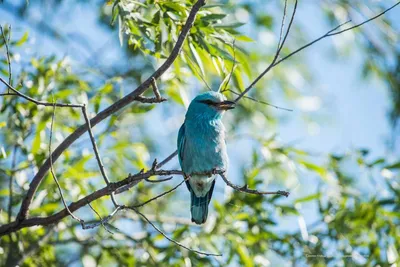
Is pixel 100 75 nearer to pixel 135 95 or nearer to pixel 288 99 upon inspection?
pixel 288 99

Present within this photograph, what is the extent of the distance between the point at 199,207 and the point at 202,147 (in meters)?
0.37

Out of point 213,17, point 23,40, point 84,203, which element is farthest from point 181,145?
point 23,40

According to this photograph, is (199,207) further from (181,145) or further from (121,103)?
(121,103)

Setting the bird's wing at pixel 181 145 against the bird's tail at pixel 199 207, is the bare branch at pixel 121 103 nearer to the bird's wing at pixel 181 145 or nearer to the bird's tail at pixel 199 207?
the bird's wing at pixel 181 145

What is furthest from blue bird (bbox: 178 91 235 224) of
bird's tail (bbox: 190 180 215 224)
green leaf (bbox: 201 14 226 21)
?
green leaf (bbox: 201 14 226 21)

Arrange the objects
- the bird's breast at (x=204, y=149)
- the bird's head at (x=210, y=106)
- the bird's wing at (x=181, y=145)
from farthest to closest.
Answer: the bird's head at (x=210, y=106) → the bird's wing at (x=181, y=145) → the bird's breast at (x=204, y=149)

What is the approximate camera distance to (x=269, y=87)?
721cm

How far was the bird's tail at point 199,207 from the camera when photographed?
13.2 feet

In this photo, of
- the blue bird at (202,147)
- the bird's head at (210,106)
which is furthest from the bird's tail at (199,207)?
the bird's head at (210,106)

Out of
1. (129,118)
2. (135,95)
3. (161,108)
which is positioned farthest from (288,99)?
(135,95)

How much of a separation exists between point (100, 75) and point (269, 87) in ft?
6.66

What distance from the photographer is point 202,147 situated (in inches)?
155

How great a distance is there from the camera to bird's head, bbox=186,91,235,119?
4.11 meters

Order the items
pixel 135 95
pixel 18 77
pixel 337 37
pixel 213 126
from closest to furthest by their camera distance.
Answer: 1. pixel 135 95
2. pixel 213 126
3. pixel 18 77
4. pixel 337 37
